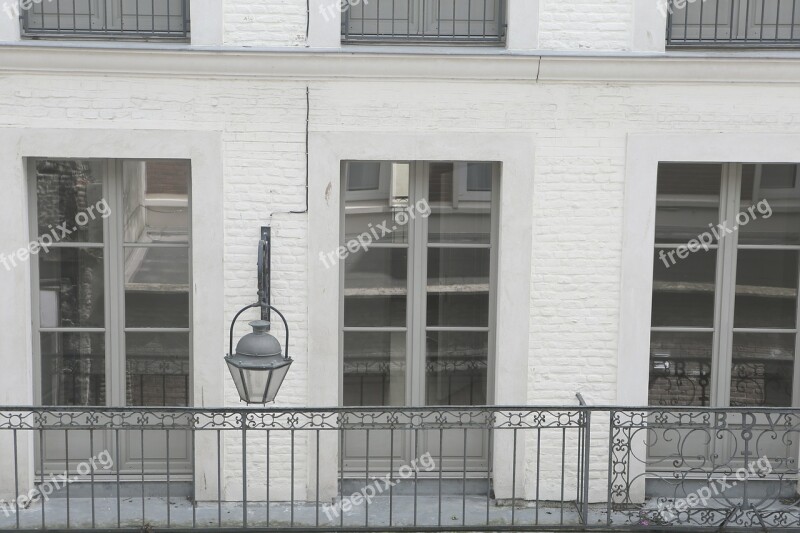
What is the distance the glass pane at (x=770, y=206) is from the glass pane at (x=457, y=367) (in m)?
2.42

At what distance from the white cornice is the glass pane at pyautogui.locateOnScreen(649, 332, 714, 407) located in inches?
86.1

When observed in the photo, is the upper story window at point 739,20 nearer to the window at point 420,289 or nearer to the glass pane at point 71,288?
the window at point 420,289

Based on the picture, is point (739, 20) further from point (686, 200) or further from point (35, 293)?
point (35, 293)

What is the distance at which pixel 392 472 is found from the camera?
8289 millimetres

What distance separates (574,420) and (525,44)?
3010 mm

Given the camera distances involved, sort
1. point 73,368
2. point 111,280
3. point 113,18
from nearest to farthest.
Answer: point 113,18
point 111,280
point 73,368

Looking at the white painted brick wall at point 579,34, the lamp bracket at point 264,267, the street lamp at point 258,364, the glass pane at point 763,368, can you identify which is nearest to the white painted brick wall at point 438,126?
the lamp bracket at point 264,267

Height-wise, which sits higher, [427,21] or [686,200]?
[427,21]

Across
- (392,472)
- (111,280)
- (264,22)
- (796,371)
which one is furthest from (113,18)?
(796,371)

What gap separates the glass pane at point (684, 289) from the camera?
8.52 m

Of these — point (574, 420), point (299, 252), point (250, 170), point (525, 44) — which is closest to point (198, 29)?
point (250, 170)

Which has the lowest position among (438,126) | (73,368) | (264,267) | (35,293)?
(73,368)

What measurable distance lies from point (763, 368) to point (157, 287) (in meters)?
5.20

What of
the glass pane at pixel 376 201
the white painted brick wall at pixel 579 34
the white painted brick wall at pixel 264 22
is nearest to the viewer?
the white painted brick wall at pixel 264 22
